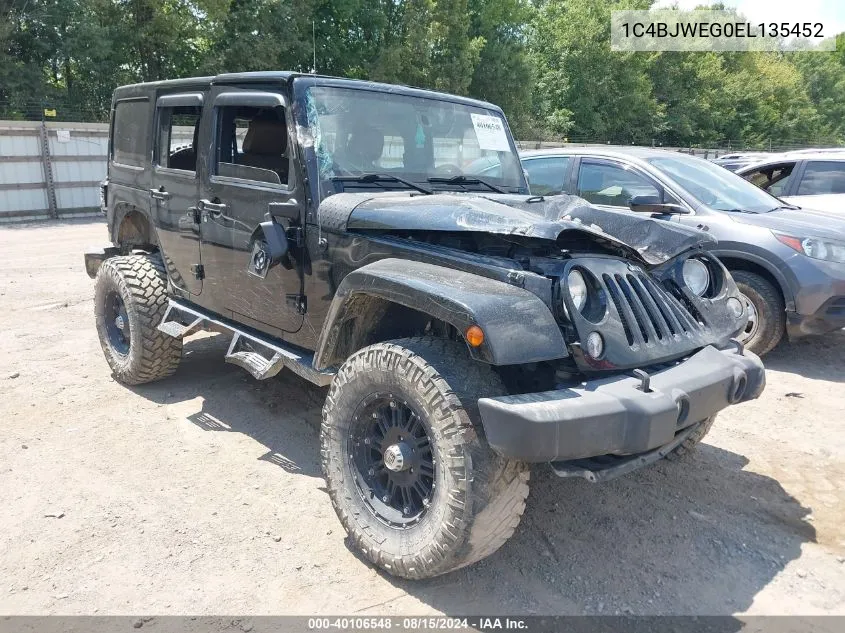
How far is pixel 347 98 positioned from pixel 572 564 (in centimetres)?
251

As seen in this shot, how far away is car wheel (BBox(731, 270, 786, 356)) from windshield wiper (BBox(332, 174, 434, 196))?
3.27 m

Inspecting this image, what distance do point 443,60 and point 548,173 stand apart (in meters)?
22.5

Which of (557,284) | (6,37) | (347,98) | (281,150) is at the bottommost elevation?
(557,284)

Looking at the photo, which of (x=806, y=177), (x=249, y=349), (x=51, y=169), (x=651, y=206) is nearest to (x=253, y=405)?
(x=249, y=349)

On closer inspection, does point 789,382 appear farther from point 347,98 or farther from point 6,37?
point 6,37

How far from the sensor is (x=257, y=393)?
4.84 meters

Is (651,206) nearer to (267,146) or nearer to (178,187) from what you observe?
(267,146)

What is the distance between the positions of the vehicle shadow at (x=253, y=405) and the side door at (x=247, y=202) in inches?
28.3

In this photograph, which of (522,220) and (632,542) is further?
(632,542)

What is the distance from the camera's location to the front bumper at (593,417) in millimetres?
2285

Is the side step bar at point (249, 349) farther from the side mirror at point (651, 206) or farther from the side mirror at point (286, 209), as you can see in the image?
the side mirror at point (651, 206)

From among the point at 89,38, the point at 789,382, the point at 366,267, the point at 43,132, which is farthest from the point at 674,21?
the point at 366,267

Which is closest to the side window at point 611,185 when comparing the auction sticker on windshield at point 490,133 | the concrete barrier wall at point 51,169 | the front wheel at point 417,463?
the auction sticker on windshield at point 490,133

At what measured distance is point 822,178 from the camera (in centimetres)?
801
